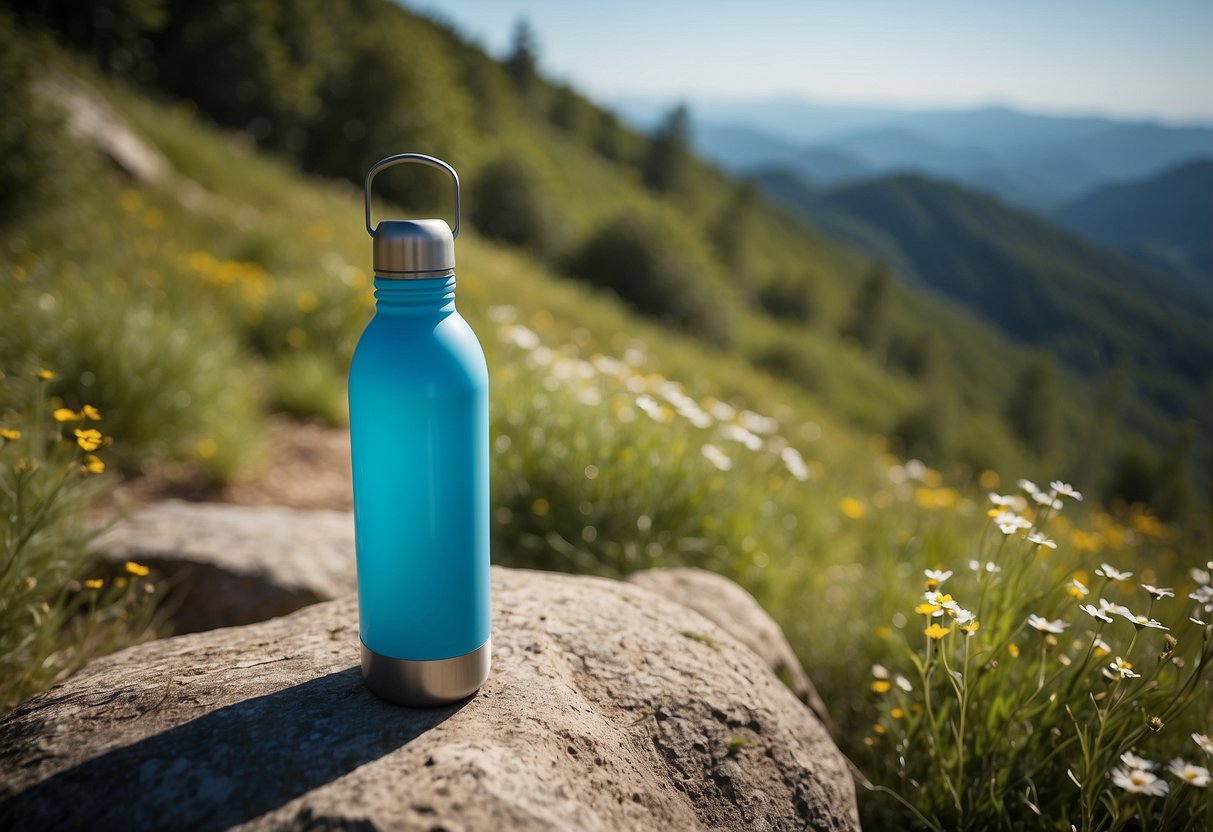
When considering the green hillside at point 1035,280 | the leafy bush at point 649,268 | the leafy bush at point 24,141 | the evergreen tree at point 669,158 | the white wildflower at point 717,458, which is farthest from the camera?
the green hillside at point 1035,280

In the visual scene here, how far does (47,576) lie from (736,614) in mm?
2583

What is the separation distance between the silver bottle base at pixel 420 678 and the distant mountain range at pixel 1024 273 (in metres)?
77.6

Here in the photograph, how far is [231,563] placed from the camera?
321 cm

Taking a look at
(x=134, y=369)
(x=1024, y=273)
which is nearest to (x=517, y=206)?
(x=134, y=369)

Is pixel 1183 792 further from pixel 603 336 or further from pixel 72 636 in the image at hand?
pixel 603 336

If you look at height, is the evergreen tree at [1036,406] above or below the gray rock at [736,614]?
below

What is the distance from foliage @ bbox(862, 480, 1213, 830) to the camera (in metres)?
1.84

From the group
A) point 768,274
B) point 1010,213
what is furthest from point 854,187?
point 768,274

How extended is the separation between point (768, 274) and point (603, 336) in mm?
59468

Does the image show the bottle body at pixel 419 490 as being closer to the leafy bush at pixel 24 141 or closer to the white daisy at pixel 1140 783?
the white daisy at pixel 1140 783

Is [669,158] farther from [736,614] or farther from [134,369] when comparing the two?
[736,614]

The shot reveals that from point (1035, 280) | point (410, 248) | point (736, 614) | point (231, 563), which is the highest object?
point (410, 248)

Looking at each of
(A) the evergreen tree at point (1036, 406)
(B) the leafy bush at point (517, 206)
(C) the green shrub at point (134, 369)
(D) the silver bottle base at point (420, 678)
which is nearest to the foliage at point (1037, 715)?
(D) the silver bottle base at point (420, 678)

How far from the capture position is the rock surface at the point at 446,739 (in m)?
1.37
